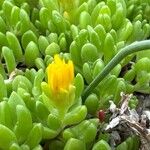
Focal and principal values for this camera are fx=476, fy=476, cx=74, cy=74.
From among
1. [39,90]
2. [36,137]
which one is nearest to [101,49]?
[39,90]

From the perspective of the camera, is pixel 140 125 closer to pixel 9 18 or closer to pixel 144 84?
pixel 144 84

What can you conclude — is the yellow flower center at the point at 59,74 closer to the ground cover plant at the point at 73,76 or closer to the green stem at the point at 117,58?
the ground cover plant at the point at 73,76

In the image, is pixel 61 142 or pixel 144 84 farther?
pixel 144 84

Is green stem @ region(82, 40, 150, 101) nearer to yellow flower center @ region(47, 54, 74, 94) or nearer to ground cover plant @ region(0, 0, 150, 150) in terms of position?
ground cover plant @ region(0, 0, 150, 150)

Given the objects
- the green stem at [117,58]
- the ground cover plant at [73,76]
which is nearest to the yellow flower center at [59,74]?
the ground cover plant at [73,76]

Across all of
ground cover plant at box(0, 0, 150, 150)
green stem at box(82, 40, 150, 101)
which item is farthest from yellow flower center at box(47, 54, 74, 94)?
green stem at box(82, 40, 150, 101)

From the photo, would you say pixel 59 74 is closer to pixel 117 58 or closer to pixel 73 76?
pixel 73 76
